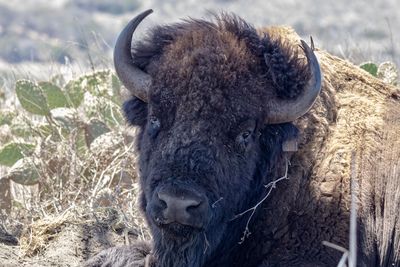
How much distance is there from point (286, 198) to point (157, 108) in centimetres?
93

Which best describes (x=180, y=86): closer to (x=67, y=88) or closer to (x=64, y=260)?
(x=64, y=260)

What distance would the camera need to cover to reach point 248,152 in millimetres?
6648

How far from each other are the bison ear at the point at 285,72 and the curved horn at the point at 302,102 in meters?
0.05

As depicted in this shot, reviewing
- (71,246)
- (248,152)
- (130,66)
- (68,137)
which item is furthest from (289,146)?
(68,137)

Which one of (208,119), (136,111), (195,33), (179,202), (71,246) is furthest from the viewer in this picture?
(71,246)

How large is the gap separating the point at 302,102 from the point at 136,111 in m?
1.05

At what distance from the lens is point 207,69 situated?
6543mm

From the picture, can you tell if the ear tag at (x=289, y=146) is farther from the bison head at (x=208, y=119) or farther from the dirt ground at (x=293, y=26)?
the dirt ground at (x=293, y=26)

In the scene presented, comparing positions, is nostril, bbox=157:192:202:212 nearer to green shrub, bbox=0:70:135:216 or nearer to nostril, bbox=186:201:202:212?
nostril, bbox=186:201:202:212

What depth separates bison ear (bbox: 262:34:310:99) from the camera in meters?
6.66

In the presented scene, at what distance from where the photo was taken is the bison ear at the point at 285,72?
6.66m

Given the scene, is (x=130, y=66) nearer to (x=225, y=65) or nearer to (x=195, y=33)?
(x=195, y=33)

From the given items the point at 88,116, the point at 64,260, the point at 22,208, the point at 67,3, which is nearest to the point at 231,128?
the point at 64,260

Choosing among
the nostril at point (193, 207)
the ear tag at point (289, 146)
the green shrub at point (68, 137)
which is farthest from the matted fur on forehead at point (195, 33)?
the green shrub at point (68, 137)
